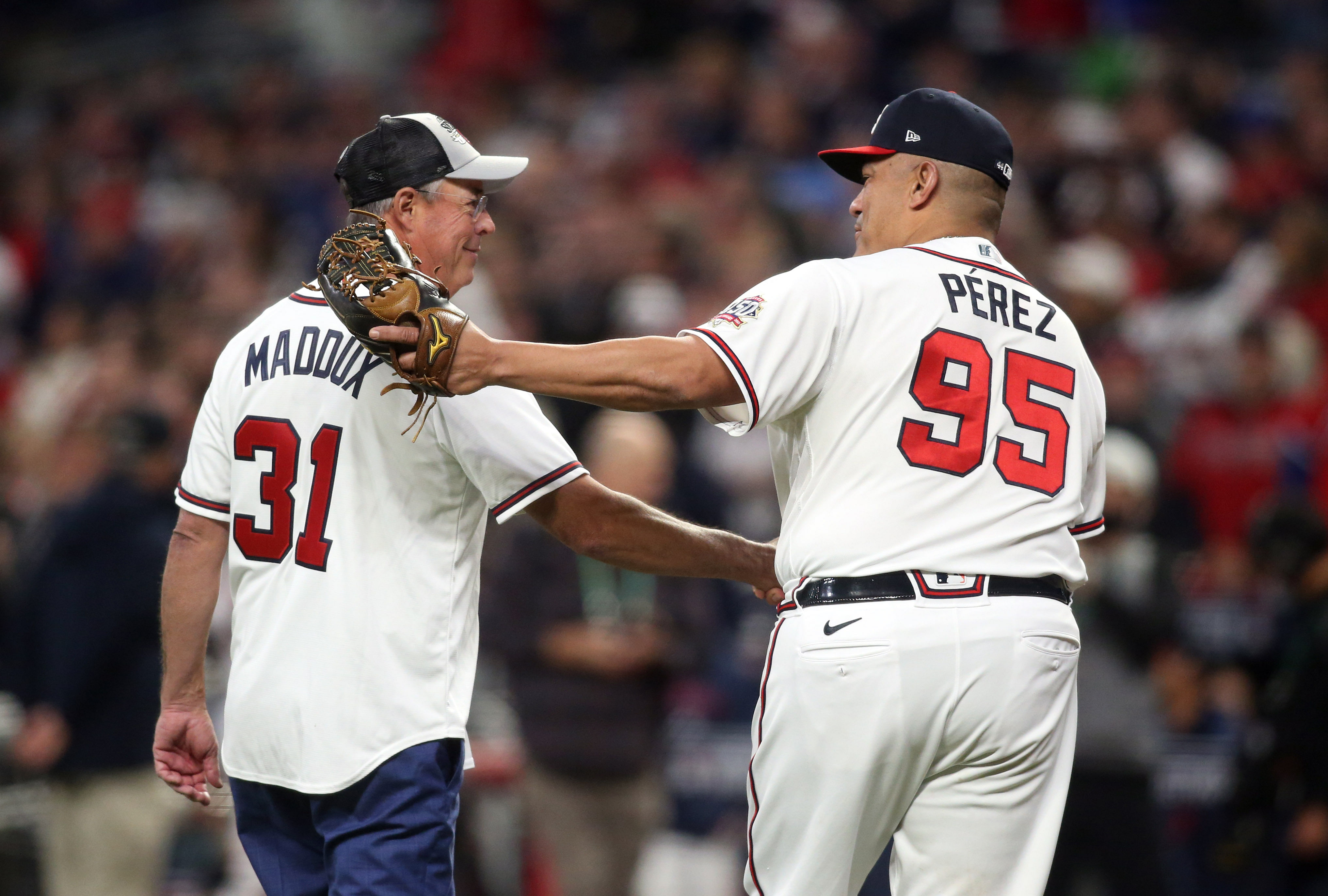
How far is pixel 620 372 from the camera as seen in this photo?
3.34 m

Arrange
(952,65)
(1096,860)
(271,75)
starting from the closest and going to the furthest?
(1096,860) < (952,65) < (271,75)

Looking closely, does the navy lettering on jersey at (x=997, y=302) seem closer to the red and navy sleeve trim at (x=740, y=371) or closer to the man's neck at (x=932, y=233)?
the man's neck at (x=932, y=233)

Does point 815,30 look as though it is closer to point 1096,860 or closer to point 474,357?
point 1096,860

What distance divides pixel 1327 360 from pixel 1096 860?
3.92m

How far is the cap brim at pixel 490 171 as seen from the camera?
370 centimetres

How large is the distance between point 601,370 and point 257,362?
0.90 m

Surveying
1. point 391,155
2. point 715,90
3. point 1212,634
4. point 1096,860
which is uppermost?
point 715,90

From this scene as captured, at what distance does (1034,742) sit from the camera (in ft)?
11.6

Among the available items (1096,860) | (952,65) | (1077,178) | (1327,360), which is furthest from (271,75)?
(1096,860)

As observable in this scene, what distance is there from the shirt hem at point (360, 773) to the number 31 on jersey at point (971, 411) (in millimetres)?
1183

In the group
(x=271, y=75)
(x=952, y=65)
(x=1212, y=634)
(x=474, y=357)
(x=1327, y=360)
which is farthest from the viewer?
(x=271, y=75)

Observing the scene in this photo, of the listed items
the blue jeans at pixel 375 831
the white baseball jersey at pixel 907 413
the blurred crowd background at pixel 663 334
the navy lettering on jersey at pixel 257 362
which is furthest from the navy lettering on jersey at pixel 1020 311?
the blurred crowd background at pixel 663 334

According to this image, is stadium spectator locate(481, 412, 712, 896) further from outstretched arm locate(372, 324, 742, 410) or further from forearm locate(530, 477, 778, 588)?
outstretched arm locate(372, 324, 742, 410)

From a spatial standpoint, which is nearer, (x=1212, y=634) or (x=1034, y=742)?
(x=1034, y=742)
